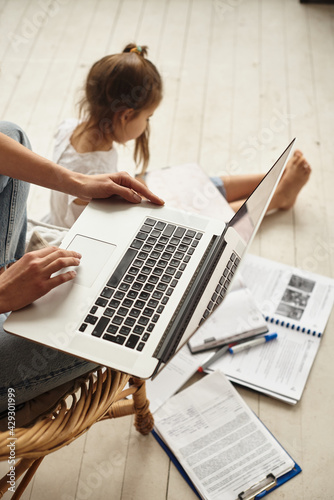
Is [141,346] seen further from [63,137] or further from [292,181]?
[292,181]

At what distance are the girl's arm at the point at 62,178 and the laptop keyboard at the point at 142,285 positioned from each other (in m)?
0.08

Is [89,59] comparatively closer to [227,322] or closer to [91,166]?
[91,166]

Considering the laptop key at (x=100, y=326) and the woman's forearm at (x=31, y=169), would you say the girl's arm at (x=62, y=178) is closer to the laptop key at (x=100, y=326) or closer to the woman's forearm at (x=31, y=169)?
the woman's forearm at (x=31, y=169)

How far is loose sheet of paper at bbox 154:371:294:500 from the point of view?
1.21 m

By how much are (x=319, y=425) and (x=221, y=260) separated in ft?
2.06

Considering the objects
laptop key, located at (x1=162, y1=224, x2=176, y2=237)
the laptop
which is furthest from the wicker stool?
laptop key, located at (x1=162, y1=224, x2=176, y2=237)

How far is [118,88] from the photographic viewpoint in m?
1.44

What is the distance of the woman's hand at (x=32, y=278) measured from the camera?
87 centimetres

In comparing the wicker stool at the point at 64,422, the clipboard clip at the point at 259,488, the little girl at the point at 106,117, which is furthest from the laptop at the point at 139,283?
the clipboard clip at the point at 259,488

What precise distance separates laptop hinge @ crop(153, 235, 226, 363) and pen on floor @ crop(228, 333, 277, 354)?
1.66 ft

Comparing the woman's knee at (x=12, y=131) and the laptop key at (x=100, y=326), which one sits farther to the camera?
the woman's knee at (x=12, y=131)

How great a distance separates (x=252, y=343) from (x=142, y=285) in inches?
23.4

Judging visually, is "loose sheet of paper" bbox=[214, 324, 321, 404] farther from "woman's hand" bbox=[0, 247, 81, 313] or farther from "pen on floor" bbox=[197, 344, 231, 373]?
"woman's hand" bbox=[0, 247, 81, 313]

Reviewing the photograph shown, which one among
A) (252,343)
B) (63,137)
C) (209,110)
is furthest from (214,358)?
(209,110)
